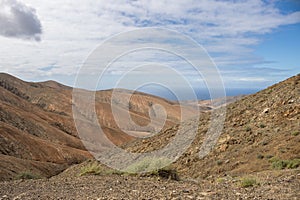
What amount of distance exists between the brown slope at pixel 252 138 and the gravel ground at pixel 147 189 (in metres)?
3.99

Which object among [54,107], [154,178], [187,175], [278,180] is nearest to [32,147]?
[187,175]

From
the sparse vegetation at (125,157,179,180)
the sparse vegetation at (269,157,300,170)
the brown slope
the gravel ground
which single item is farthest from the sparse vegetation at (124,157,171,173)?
the sparse vegetation at (269,157,300,170)

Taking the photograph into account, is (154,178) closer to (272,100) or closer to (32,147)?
(272,100)

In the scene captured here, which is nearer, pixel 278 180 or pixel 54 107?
pixel 278 180

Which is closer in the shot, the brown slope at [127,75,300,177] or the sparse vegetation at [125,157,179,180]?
the sparse vegetation at [125,157,179,180]

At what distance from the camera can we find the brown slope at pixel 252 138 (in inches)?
531

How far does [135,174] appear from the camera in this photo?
11.0 meters

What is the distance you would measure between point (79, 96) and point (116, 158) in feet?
216

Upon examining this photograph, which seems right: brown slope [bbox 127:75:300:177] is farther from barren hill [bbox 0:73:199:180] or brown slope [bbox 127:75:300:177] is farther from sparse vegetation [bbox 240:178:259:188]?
barren hill [bbox 0:73:199:180]

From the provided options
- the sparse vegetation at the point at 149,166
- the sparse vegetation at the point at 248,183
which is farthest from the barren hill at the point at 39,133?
the sparse vegetation at the point at 248,183

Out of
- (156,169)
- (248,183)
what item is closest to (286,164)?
(248,183)

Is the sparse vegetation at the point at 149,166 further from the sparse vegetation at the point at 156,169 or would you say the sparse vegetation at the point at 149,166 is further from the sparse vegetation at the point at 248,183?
the sparse vegetation at the point at 248,183

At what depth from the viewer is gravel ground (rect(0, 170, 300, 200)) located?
7.14 meters

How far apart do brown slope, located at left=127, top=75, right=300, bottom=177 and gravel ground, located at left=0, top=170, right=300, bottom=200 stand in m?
3.99
